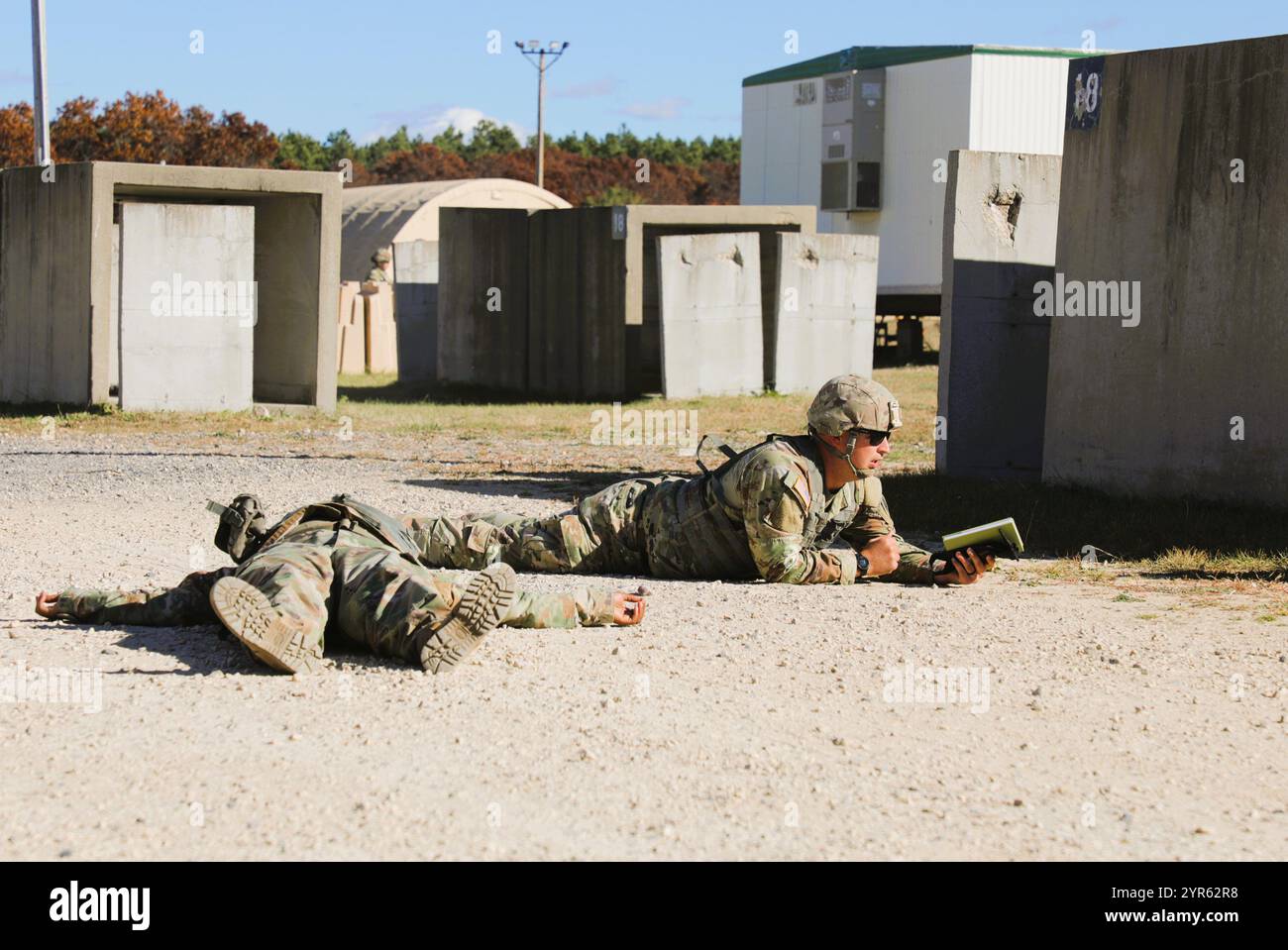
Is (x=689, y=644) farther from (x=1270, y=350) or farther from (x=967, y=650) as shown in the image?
(x=1270, y=350)

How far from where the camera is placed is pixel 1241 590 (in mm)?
7488

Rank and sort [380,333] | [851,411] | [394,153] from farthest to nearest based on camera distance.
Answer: [394,153], [380,333], [851,411]

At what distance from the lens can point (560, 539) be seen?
739 cm

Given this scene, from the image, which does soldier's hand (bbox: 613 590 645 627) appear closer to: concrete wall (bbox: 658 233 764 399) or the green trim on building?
concrete wall (bbox: 658 233 764 399)

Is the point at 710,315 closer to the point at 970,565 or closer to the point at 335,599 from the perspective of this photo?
the point at 970,565

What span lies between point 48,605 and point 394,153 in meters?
53.5

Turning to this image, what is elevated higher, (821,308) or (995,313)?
(821,308)

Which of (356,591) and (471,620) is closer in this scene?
(471,620)

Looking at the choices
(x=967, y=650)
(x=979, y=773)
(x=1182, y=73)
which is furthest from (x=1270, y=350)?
(x=979, y=773)

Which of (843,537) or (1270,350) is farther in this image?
(1270,350)

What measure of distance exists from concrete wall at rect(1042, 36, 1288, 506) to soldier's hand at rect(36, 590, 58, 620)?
6655 millimetres

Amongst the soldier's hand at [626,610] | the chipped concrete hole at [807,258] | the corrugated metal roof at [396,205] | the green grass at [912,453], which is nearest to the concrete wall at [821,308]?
the chipped concrete hole at [807,258]

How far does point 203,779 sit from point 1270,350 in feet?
22.9

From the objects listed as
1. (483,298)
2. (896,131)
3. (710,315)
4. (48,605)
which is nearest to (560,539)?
(48,605)
